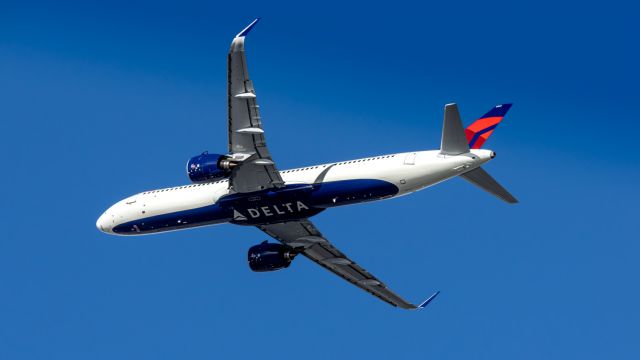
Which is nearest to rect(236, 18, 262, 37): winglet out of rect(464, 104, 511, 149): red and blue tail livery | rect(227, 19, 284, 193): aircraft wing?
rect(227, 19, 284, 193): aircraft wing

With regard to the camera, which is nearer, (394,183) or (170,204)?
(394,183)

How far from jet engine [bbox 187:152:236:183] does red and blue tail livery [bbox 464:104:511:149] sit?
13.0 meters

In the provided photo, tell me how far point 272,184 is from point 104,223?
1317cm

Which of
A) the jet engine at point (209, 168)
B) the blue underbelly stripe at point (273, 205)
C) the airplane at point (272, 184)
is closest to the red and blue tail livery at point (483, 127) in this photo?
the airplane at point (272, 184)

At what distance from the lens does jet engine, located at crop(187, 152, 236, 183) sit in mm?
63781

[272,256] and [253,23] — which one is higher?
[253,23]

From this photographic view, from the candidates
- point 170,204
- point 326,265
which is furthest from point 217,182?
point 326,265

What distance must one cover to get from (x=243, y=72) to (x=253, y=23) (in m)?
2.71

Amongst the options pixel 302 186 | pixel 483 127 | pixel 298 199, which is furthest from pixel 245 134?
pixel 483 127

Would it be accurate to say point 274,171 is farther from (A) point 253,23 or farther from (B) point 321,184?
(A) point 253,23

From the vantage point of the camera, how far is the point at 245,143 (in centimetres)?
6309

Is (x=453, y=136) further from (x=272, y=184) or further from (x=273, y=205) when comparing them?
(x=273, y=205)

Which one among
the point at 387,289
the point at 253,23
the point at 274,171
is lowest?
the point at 387,289

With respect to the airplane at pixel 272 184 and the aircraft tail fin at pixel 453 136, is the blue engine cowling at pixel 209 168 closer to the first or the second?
the airplane at pixel 272 184
